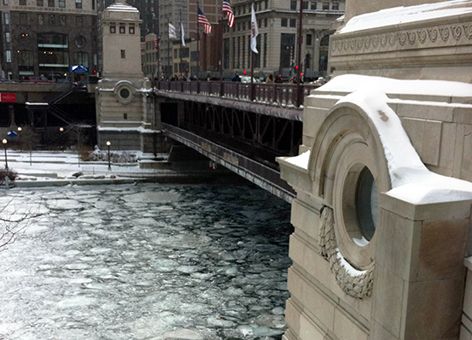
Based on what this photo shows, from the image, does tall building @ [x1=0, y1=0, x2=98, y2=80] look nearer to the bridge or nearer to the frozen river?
the bridge

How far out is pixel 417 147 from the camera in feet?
21.2

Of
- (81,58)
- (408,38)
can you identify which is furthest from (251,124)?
(81,58)

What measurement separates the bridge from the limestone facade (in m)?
9.91

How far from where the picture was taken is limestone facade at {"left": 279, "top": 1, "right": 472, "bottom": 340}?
18.6 feet

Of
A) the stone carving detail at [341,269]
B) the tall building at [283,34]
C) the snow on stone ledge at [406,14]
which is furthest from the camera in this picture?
the tall building at [283,34]

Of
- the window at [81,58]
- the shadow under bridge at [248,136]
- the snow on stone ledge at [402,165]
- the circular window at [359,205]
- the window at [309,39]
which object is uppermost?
the window at [309,39]

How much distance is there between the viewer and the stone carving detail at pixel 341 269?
6820mm

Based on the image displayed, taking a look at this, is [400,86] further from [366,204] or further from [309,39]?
[309,39]

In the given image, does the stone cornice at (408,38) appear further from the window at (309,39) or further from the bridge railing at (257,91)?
the window at (309,39)

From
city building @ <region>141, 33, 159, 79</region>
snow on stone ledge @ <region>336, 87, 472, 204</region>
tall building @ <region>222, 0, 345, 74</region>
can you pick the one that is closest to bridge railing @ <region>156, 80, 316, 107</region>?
snow on stone ledge @ <region>336, 87, 472, 204</region>

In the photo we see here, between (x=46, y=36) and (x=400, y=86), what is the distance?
9451 centimetres

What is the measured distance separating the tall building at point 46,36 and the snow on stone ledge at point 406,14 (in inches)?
3545

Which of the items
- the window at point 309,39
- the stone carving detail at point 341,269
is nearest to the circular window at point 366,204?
the stone carving detail at point 341,269

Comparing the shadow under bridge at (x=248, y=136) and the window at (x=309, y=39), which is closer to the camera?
the shadow under bridge at (x=248, y=136)
